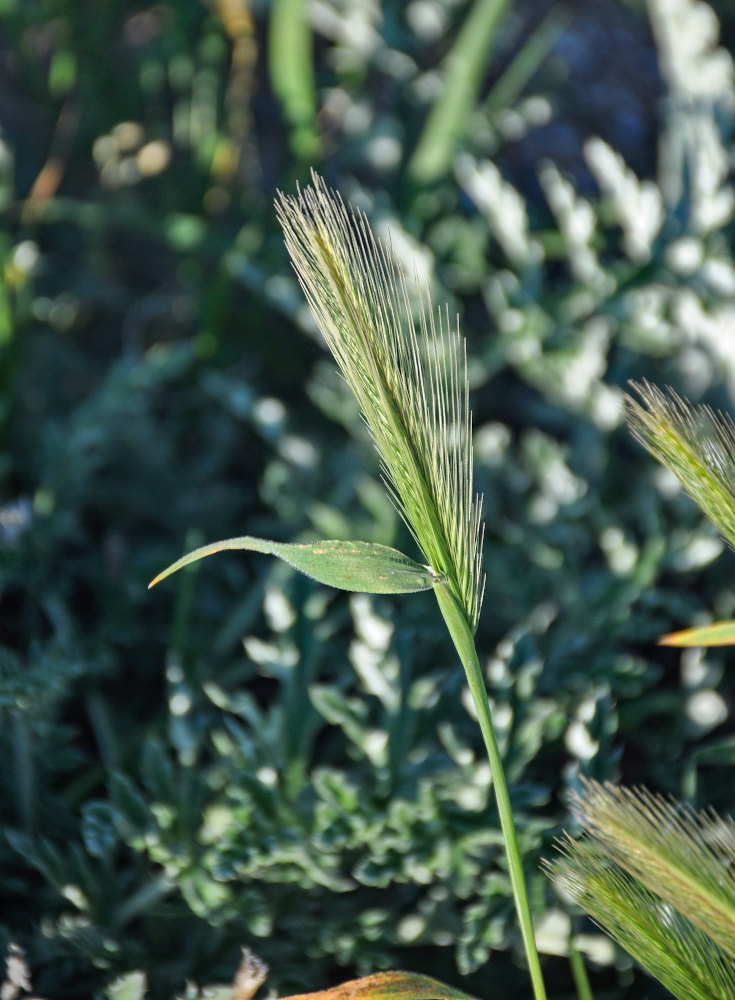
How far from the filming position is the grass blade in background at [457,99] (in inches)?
54.9

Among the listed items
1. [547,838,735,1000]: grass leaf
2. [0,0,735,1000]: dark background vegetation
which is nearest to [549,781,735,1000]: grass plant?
[547,838,735,1000]: grass leaf

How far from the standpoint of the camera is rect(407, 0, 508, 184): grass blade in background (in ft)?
4.58

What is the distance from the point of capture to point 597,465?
4.13 ft

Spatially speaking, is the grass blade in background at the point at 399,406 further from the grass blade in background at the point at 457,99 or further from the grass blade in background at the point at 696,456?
the grass blade in background at the point at 457,99

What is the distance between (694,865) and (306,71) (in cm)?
132

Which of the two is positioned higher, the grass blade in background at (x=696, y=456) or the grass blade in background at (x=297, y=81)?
the grass blade in background at (x=297, y=81)

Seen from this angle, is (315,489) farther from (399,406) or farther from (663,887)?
(663,887)

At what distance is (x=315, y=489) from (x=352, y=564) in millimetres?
682

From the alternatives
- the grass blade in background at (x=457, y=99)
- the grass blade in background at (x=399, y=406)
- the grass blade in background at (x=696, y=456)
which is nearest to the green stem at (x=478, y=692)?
the grass blade in background at (x=399, y=406)

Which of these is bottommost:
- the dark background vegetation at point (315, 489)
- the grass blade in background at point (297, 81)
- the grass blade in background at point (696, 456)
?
the dark background vegetation at point (315, 489)

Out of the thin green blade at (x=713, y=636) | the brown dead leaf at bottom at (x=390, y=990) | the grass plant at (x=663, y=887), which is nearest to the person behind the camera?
the grass plant at (x=663, y=887)

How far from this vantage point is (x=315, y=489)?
4.08 ft

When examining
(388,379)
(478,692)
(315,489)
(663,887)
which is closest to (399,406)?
(388,379)

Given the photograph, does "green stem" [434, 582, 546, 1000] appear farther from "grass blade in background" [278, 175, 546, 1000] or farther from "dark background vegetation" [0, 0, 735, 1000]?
"dark background vegetation" [0, 0, 735, 1000]
